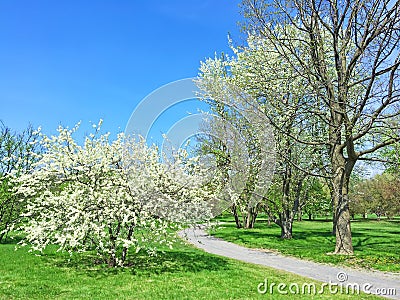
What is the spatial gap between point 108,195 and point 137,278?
6.79ft

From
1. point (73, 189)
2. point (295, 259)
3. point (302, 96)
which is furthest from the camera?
point (302, 96)

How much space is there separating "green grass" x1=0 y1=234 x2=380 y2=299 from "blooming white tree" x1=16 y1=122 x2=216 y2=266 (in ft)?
2.06

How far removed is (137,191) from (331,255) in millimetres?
7571

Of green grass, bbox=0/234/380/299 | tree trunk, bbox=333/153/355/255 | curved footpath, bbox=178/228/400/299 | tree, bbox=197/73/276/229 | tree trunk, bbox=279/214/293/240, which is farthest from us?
tree trunk, bbox=279/214/293/240

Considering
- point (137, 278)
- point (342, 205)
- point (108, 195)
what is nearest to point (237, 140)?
point (342, 205)

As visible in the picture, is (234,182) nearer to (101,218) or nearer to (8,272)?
(101,218)

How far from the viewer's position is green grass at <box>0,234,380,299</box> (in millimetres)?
7039

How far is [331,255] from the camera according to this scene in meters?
12.9

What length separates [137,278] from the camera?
8.48 m

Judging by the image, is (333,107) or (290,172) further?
(290,172)

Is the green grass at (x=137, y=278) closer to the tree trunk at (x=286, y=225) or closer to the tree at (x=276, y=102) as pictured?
the tree at (x=276, y=102)

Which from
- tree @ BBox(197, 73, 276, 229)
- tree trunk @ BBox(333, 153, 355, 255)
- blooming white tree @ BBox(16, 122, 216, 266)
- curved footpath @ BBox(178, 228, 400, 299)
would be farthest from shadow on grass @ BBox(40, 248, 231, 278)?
tree trunk @ BBox(333, 153, 355, 255)

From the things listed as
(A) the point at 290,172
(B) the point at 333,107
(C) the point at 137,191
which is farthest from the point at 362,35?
(C) the point at 137,191

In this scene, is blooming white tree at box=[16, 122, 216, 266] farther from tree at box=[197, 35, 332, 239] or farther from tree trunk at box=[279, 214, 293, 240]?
tree trunk at box=[279, 214, 293, 240]
